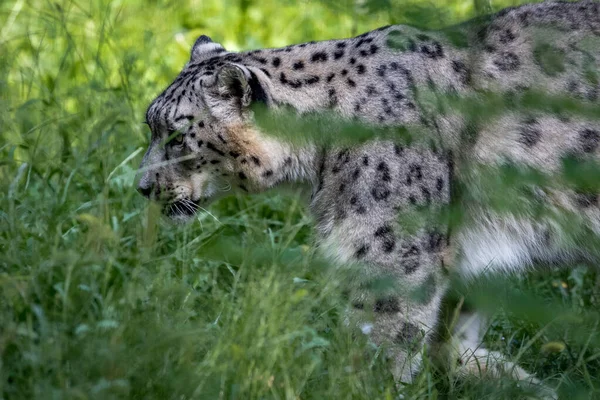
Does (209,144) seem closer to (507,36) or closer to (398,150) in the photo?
(398,150)

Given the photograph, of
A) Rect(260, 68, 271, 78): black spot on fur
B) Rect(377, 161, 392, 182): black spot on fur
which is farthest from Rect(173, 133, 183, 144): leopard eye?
Rect(377, 161, 392, 182): black spot on fur

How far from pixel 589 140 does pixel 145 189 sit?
2.37m

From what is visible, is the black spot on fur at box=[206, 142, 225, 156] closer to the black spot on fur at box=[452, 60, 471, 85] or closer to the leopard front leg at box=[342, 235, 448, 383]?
the leopard front leg at box=[342, 235, 448, 383]

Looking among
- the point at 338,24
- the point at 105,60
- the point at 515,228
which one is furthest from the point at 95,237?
the point at 338,24

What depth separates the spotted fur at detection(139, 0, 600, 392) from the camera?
482cm

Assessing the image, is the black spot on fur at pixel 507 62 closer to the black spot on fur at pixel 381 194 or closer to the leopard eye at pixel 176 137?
the black spot on fur at pixel 381 194

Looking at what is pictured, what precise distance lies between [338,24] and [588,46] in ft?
16.4

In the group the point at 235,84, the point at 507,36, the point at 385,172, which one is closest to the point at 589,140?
the point at 507,36

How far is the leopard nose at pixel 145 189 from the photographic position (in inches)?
213

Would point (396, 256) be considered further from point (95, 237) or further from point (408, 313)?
point (95, 237)

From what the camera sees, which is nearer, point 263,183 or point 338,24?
point 263,183

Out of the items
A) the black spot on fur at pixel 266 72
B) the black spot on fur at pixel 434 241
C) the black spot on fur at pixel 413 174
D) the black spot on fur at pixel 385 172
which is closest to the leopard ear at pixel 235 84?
the black spot on fur at pixel 266 72

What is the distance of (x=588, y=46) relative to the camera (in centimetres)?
458

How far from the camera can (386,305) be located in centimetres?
481
